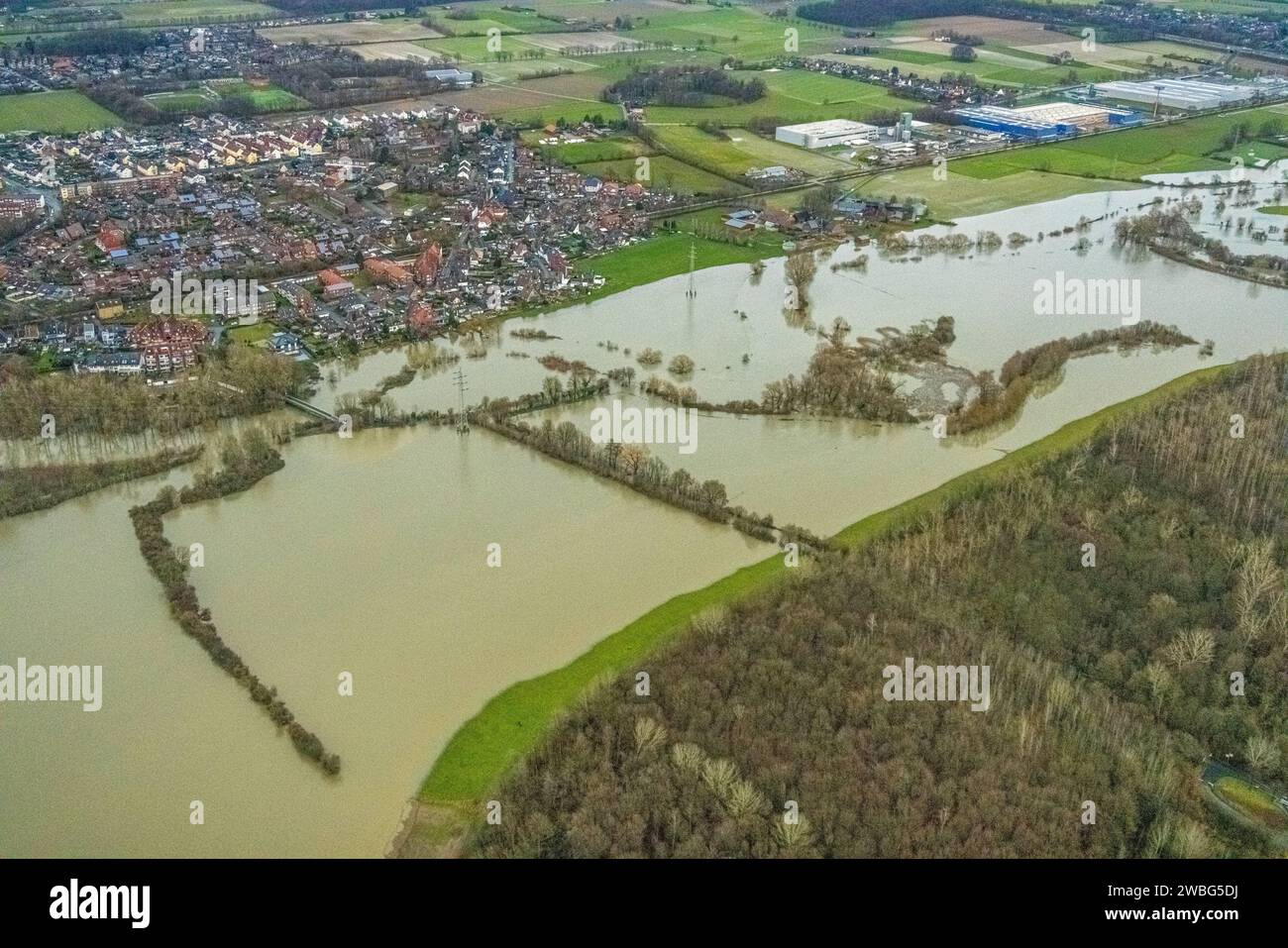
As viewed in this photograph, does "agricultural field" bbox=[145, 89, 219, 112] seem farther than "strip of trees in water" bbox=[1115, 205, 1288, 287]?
Yes

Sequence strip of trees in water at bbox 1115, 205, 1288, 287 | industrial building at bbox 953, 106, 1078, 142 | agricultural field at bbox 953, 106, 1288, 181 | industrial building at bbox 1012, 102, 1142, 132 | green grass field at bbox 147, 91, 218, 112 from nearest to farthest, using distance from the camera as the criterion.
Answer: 1. strip of trees in water at bbox 1115, 205, 1288, 287
2. agricultural field at bbox 953, 106, 1288, 181
3. industrial building at bbox 953, 106, 1078, 142
4. industrial building at bbox 1012, 102, 1142, 132
5. green grass field at bbox 147, 91, 218, 112

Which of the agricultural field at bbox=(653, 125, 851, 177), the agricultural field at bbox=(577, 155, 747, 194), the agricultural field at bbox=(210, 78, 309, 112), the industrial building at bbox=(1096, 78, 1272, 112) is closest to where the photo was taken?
the agricultural field at bbox=(577, 155, 747, 194)

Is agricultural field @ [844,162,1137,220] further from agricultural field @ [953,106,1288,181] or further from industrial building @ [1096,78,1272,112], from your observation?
industrial building @ [1096,78,1272,112]

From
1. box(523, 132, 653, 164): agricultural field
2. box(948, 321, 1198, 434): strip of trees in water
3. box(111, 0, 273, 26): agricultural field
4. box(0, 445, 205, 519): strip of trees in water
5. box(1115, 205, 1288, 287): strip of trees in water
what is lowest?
box(0, 445, 205, 519): strip of trees in water

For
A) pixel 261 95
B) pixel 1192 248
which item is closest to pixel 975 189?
pixel 1192 248

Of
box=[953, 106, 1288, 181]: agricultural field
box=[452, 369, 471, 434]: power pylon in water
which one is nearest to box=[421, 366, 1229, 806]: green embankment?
box=[452, 369, 471, 434]: power pylon in water

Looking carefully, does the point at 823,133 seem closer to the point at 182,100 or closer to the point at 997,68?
the point at 997,68

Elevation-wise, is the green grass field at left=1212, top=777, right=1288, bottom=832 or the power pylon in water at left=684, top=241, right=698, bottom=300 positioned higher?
the power pylon in water at left=684, top=241, right=698, bottom=300

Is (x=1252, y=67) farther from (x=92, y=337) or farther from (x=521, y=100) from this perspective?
(x=92, y=337)
